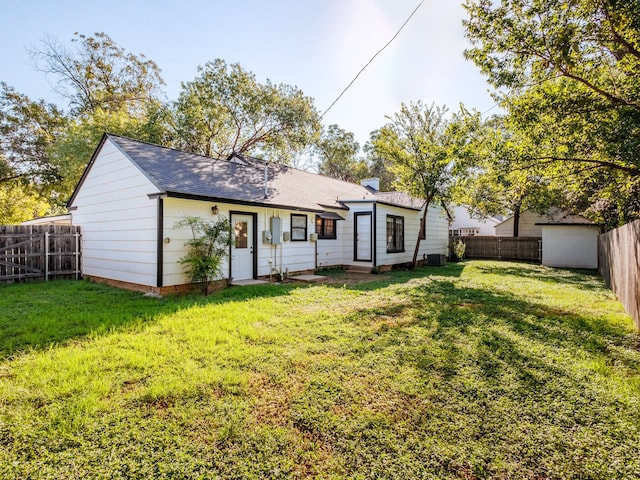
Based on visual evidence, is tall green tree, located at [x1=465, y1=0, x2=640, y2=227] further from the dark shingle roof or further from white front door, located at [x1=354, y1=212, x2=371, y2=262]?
the dark shingle roof

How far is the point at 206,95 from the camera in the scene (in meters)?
17.6

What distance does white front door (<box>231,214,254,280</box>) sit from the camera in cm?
915

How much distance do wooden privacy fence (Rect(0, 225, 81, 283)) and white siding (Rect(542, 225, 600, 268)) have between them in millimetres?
19339

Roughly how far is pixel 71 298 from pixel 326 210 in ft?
26.7

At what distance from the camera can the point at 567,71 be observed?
18.0 ft

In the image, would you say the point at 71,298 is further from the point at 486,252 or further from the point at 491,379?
the point at 486,252

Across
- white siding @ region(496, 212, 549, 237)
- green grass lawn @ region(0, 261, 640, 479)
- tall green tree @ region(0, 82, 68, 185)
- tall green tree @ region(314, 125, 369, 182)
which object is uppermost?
tall green tree @ region(314, 125, 369, 182)

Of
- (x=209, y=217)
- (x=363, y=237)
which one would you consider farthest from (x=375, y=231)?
(x=209, y=217)

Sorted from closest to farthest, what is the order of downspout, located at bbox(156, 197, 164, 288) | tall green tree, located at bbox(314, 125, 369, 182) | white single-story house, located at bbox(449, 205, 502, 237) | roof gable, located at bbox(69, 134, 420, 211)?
downspout, located at bbox(156, 197, 164, 288), roof gable, located at bbox(69, 134, 420, 211), white single-story house, located at bbox(449, 205, 502, 237), tall green tree, located at bbox(314, 125, 369, 182)

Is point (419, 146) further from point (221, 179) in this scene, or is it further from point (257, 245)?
point (221, 179)

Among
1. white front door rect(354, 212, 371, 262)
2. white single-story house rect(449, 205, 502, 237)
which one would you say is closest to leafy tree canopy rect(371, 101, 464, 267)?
white front door rect(354, 212, 371, 262)

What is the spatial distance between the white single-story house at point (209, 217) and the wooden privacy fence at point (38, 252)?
0.38 meters

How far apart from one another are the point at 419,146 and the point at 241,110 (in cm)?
1072

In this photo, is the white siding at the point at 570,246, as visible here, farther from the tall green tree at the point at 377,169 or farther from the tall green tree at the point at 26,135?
the tall green tree at the point at 26,135
